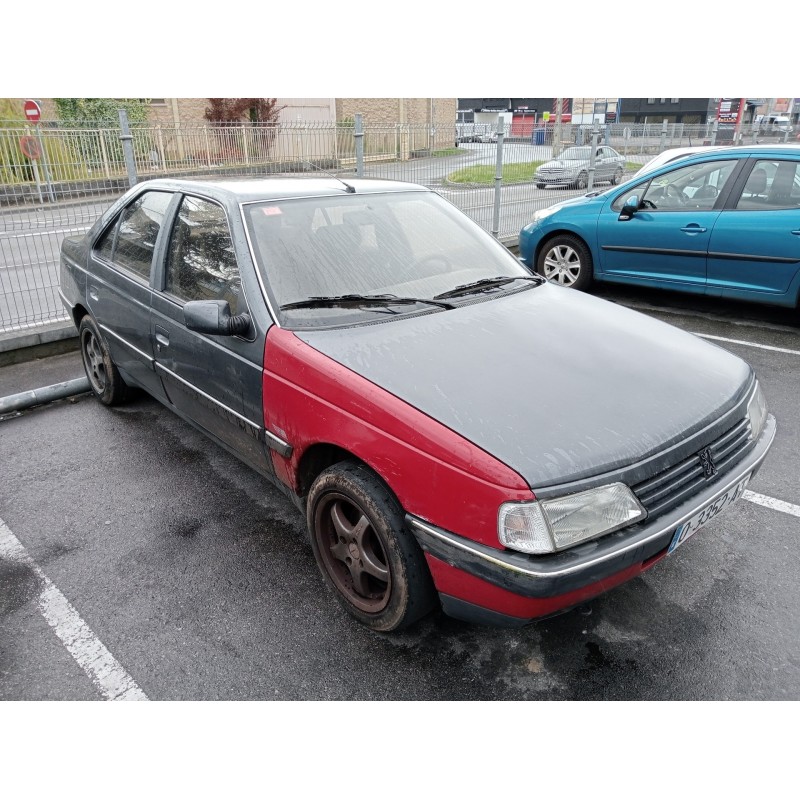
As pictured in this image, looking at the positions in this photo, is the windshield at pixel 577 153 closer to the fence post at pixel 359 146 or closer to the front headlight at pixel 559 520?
the fence post at pixel 359 146

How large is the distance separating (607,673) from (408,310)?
1665 millimetres

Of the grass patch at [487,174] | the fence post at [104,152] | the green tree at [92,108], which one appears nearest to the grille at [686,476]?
the fence post at [104,152]

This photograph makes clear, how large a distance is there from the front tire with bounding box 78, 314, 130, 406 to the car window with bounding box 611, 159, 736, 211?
17.3ft

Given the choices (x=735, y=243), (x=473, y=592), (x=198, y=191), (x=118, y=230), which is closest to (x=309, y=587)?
(x=473, y=592)

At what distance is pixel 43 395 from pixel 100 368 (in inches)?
21.2

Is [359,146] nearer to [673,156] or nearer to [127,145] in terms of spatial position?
[127,145]

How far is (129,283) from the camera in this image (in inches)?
147

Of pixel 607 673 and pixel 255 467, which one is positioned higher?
pixel 255 467

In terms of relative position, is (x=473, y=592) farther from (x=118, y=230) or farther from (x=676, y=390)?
(x=118, y=230)

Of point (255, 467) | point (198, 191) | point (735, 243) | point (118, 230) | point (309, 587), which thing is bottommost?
point (309, 587)

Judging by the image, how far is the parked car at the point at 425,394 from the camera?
6.67ft

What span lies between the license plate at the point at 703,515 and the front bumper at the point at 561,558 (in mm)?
32

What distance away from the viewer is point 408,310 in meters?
2.89

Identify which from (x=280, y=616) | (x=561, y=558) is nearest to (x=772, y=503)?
(x=561, y=558)
